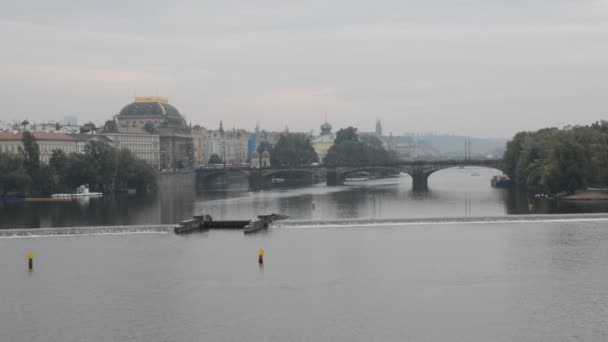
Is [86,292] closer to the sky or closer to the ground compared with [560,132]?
closer to the ground

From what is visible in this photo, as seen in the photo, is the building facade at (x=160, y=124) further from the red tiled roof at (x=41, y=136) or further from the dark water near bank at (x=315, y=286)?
the dark water near bank at (x=315, y=286)

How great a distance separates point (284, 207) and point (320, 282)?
48.4 metres

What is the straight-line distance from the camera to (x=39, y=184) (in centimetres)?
11175

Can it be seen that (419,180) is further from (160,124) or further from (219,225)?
(219,225)

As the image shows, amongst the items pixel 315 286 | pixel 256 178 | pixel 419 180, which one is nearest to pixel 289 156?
pixel 256 178

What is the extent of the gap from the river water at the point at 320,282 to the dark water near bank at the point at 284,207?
25.7 ft

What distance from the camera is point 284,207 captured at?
9231 cm

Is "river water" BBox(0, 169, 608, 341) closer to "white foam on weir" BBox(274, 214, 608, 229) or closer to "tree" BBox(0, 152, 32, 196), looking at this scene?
"white foam on weir" BBox(274, 214, 608, 229)

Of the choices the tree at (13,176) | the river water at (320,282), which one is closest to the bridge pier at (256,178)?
the tree at (13,176)

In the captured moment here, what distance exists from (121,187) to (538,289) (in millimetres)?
90064

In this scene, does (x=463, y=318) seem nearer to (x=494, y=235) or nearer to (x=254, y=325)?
(x=254, y=325)

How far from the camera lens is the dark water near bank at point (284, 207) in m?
79.1

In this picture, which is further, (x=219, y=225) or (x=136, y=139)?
(x=136, y=139)

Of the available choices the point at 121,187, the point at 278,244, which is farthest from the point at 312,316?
the point at 121,187
